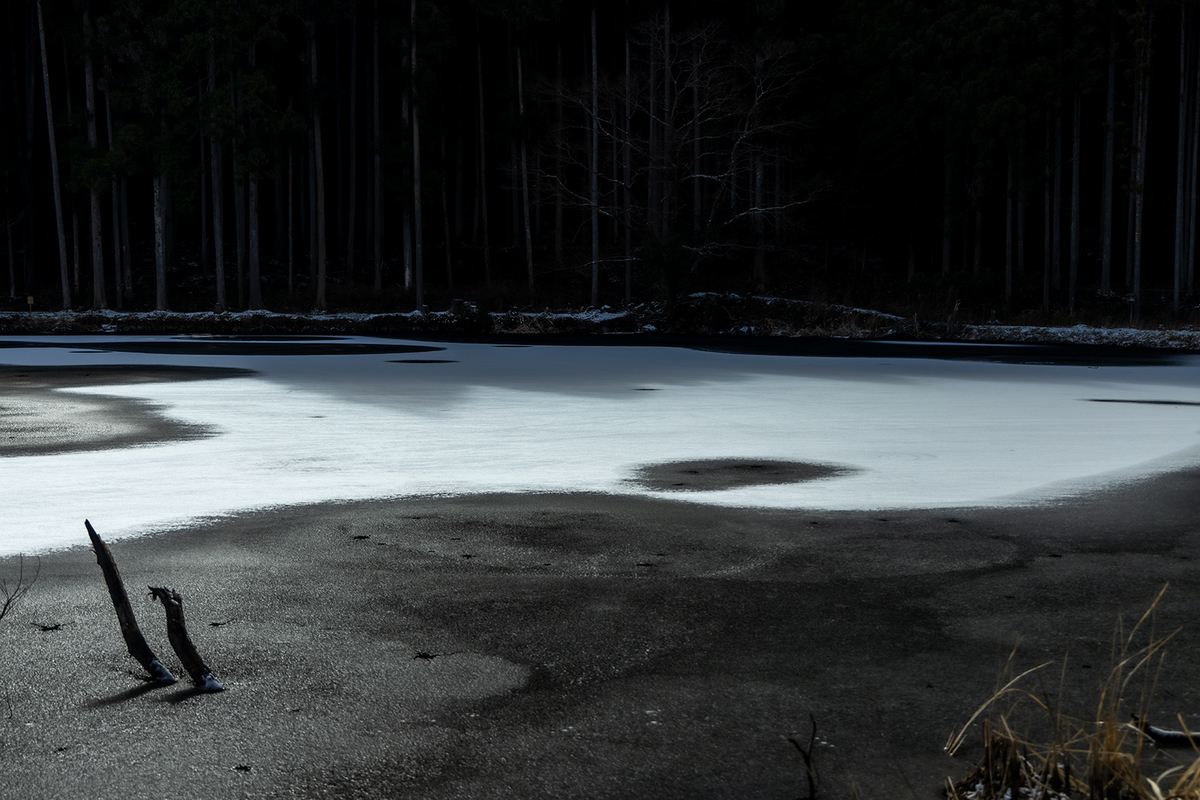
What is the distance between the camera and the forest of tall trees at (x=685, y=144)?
39156mm

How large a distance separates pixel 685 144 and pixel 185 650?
3729 cm

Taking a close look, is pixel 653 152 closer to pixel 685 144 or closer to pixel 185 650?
pixel 685 144

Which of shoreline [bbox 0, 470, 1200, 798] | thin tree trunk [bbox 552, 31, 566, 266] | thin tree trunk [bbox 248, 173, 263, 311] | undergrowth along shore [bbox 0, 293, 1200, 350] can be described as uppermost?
thin tree trunk [bbox 552, 31, 566, 266]

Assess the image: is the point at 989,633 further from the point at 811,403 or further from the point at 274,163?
the point at 274,163

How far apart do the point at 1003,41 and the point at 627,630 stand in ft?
131

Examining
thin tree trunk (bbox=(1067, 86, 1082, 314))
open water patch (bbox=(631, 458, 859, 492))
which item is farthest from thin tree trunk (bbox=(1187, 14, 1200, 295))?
open water patch (bbox=(631, 458, 859, 492))

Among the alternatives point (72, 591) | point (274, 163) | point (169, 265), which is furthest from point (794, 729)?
point (169, 265)

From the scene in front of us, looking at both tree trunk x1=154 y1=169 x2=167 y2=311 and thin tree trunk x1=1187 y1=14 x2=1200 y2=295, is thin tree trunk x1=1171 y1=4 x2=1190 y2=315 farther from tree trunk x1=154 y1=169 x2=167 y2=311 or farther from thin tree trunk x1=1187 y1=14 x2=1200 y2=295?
tree trunk x1=154 y1=169 x2=167 y2=311

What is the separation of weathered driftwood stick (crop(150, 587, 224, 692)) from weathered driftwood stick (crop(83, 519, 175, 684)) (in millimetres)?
103

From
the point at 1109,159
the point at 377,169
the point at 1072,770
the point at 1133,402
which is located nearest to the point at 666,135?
the point at 1109,159

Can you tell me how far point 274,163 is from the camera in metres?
45.0

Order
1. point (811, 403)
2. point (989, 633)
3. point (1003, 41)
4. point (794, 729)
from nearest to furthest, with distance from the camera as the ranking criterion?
point (794, 729) < point (989, 633) < point (811, 403) < point (1003, 41)

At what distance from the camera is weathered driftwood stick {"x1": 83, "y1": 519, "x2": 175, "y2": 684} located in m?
4.42

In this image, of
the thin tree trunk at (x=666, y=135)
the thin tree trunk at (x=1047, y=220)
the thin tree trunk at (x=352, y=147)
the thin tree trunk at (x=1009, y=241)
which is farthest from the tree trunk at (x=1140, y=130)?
the thin tree trunk at (x=352, y=147)
